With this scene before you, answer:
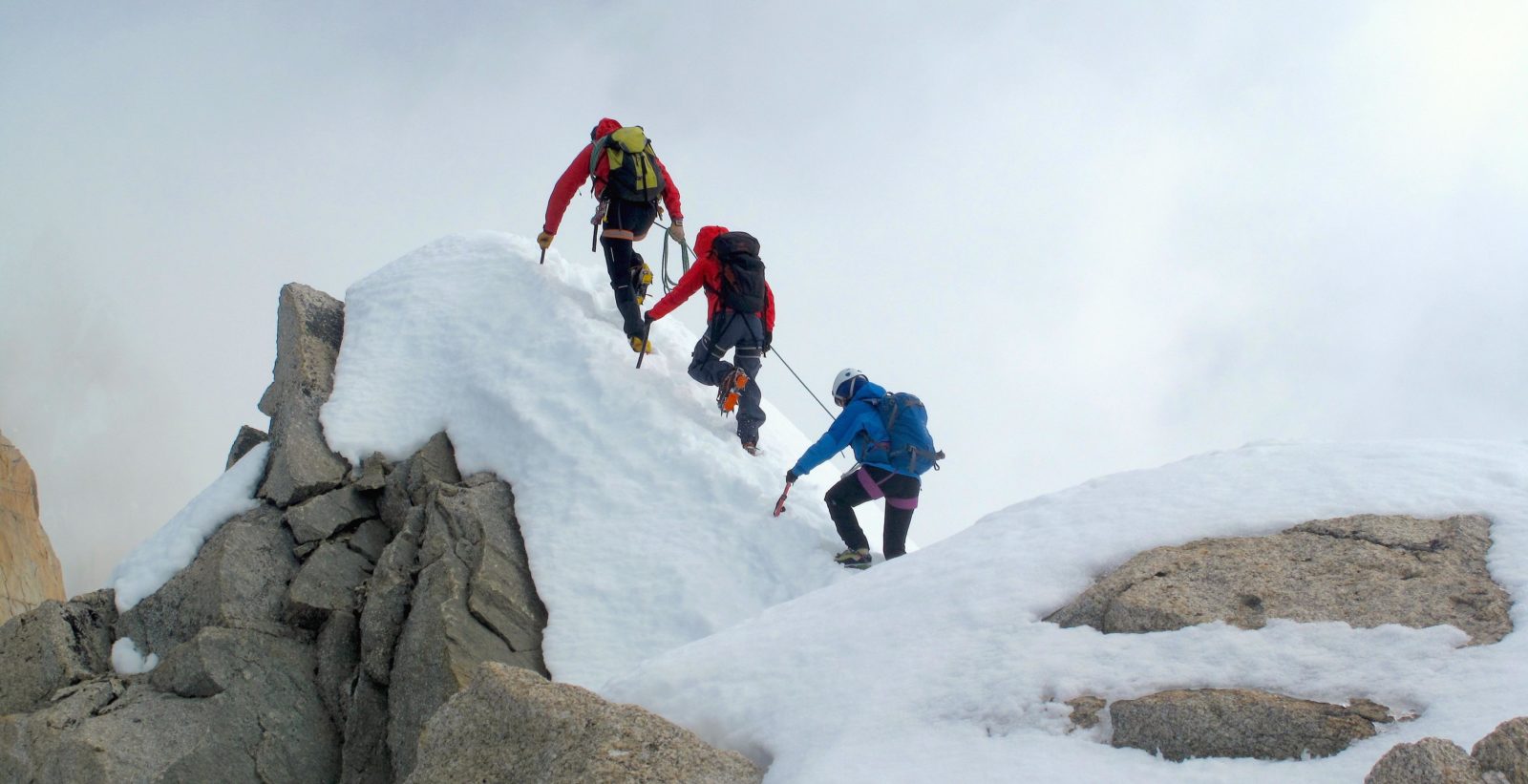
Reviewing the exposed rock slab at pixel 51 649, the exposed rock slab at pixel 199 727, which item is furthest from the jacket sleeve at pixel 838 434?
the exposed rock slab at pixel 51 649

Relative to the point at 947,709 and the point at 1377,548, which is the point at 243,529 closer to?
the point at 947,709

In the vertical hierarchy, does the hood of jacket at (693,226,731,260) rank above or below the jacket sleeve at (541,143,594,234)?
below

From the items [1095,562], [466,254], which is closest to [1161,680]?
[1095,562]

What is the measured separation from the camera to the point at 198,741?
9531 millimetres

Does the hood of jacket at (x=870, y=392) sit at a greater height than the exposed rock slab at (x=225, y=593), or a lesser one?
greater

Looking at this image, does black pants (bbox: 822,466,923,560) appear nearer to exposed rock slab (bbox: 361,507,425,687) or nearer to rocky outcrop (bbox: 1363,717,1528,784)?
exposed rock slab (bbox: 361,507,425,687)

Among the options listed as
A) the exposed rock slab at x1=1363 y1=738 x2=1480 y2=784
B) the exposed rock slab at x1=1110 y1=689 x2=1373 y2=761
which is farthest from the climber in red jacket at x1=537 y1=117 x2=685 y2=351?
the exposed rock slab at x1=1363 y1=738 x2=1480 y2=784

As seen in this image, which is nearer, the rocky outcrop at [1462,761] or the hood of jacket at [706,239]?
the rocky outcrop at [1462,761]

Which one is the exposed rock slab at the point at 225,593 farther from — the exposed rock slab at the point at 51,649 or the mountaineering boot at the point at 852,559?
the mountaineering boot at the point at 852,559

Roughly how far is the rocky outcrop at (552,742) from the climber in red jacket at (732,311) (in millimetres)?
7283

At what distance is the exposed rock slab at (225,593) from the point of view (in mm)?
10805

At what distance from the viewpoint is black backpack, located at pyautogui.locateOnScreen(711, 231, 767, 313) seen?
42.8 ft

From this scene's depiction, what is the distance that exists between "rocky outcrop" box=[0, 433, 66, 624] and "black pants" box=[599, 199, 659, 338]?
18.7 meters

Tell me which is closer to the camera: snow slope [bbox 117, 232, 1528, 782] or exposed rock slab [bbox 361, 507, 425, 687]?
snow slope [bbox 117, 232, 1528, 782]
